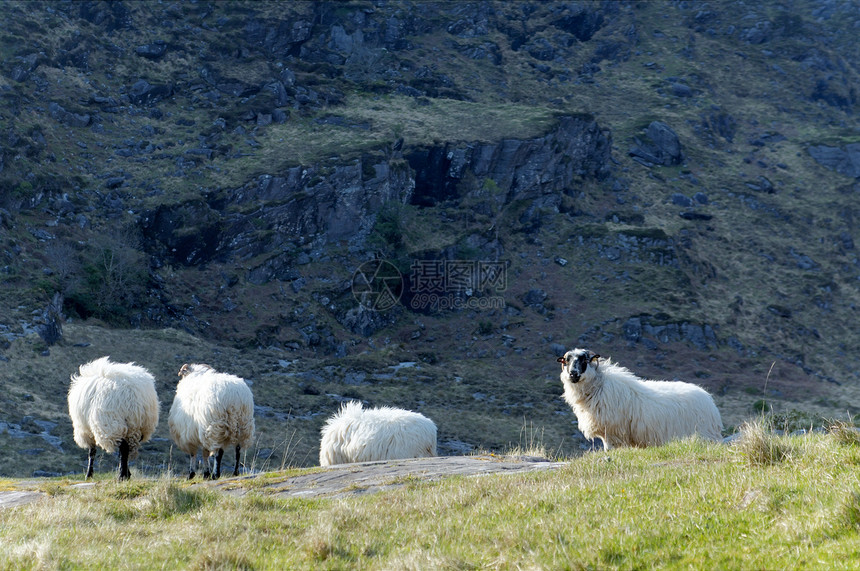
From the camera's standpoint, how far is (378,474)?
35.0 ft

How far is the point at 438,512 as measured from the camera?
7676 millimetres

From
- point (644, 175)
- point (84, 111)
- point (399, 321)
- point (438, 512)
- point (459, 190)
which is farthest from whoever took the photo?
point (644, 175)

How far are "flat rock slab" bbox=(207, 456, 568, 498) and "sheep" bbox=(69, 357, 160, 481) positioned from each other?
4.23m

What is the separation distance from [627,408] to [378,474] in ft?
18.5

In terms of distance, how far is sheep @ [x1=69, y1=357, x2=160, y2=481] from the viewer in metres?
14.2

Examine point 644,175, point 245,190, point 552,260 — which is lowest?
point 552,260

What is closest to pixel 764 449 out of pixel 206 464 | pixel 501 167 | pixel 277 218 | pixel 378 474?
pixel 378 474

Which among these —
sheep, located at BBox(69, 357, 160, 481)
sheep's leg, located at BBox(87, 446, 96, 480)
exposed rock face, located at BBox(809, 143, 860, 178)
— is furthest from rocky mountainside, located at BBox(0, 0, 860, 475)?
sheep, located at BBox(69, 357, 160, 481)

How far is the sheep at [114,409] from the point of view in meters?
14.2

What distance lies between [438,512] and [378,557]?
4.70 ft

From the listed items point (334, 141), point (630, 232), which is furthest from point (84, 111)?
point (630, 232)

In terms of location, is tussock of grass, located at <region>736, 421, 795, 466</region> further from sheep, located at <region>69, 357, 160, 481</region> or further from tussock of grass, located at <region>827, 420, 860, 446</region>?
sheep, located at <region>69, 357, 160, 481</region>

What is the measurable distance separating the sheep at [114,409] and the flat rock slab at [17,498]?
3031 mm

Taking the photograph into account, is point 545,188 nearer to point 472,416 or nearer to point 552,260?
point 552,260
